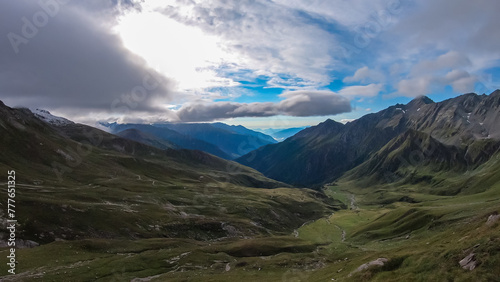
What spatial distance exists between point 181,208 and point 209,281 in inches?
4188

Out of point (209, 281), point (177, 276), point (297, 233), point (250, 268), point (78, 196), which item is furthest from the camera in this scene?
point (297, 233)

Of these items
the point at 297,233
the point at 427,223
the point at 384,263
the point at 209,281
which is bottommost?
the point at 297,233

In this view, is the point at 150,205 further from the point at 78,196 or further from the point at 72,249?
the point at 72,249

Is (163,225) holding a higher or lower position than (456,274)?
lower

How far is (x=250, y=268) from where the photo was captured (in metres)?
66.6

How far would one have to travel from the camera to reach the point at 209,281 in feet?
170

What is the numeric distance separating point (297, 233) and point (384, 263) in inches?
5321

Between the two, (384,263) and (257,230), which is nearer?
(384,263)

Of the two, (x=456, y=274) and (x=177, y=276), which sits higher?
(x=456, y=274)

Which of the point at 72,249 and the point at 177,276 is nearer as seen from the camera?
the point at 177,276

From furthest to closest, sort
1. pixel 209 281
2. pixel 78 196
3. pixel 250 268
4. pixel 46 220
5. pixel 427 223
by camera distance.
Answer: pixel 78 196, pixel 427 223, pixel 46 220, pixel 250 268, pixel 209 281

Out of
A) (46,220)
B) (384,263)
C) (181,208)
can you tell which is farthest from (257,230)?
(384,263)

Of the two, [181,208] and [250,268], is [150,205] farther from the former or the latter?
[250,268]

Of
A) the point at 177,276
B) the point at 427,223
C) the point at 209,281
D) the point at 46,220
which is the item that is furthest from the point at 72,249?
the point at 427,223
